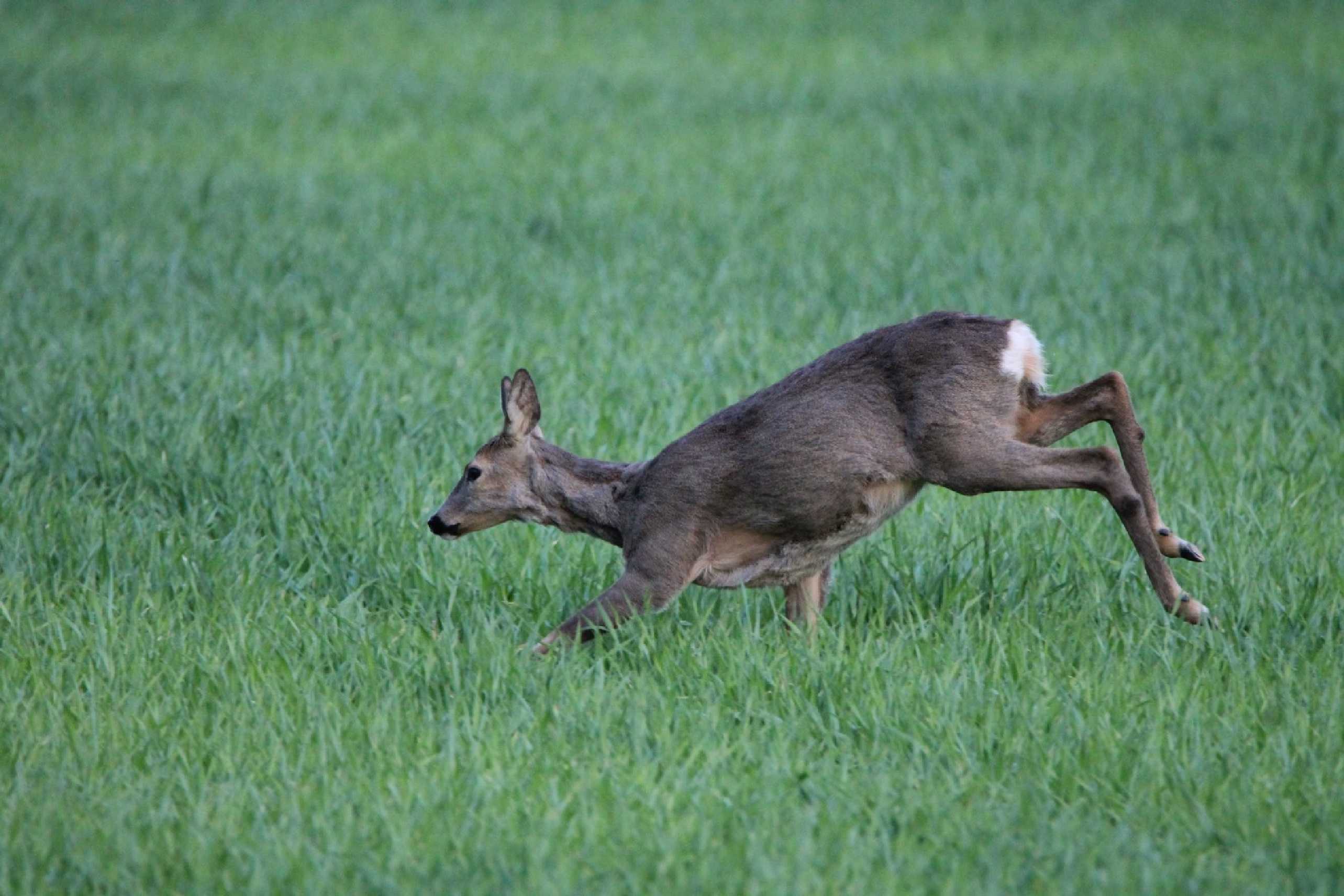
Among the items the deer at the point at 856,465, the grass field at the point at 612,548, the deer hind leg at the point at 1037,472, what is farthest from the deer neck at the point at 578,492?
the deer hind leg at the point at 1037,472

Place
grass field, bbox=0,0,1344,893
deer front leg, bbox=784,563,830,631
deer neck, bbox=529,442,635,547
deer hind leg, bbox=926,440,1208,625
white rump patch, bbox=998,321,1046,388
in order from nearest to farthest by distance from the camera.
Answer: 1. grass field, bbox=0,0,1344,893
2. deer hind leg, bbox=926,440,1208,625
3. white rump patch, bbox=998,321,1046,388
4. deer front leg, bbox=784,563,830,631
5. deer neck, bbox=529,442,635,547

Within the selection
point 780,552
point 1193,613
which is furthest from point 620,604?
point 1193,613

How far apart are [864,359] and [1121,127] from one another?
32.3 feet

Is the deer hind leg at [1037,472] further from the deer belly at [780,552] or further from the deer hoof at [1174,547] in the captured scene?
the deer belly at [780,552]

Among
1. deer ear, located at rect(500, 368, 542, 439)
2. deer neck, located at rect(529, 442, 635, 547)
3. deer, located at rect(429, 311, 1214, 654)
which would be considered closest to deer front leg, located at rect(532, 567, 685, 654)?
deer, located at rect(429, 311, 1214, 654)

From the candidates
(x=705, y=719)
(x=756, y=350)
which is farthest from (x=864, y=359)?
(x=756, y=350)

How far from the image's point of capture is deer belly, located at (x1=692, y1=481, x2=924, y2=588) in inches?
196

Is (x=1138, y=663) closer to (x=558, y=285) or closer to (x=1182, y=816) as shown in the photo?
(x=1182, y=816)

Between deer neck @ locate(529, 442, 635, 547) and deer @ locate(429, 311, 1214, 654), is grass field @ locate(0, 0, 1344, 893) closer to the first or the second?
deer @ locate(429, 311, 1214, 654)

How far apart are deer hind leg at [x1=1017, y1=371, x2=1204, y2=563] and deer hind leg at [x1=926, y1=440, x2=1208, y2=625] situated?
0.11 meters

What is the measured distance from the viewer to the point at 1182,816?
380cm

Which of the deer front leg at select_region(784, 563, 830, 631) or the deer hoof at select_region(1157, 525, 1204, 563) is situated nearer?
the deer hoof at select_region(1157, 525, 1204, 563)

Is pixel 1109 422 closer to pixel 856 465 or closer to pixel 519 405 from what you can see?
pixel 856 465

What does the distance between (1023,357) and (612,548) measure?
5.72 feet
